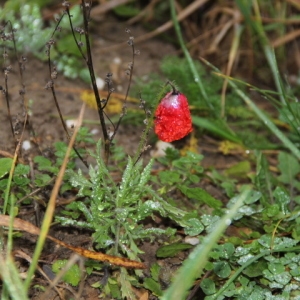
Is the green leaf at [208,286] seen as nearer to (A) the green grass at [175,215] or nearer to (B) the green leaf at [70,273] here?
(A) the green grass at [175,215]

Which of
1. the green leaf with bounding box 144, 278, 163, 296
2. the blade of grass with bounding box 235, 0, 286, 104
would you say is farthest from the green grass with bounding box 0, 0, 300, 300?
the blade of grass with bounding box 235, 0, 286, 104

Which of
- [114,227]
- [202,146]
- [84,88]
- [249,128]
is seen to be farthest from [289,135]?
[114,227]

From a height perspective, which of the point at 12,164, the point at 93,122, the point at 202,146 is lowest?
the point at 202,146

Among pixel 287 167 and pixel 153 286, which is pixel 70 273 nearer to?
pixel 153 286

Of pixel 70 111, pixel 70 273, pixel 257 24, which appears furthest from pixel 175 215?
pixel 257 24

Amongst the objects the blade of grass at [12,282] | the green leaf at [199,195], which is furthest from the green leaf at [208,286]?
the blade of grass at [12,282]

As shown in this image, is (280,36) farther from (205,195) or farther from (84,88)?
(205,195)

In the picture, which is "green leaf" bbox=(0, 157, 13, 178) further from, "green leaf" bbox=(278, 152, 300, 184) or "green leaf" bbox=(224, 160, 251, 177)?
"green leaf" bbox=(278, 152, 300, 184)
